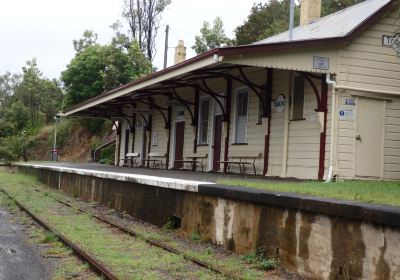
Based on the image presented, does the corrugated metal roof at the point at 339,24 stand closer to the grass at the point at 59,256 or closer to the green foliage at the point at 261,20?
the grass at the point at 59,256

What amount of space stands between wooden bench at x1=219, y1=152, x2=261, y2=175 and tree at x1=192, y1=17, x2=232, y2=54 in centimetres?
3037

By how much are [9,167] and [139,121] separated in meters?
18.5

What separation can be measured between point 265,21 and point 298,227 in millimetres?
37666

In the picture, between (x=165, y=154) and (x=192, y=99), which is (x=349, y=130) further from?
(x=165, y=154)

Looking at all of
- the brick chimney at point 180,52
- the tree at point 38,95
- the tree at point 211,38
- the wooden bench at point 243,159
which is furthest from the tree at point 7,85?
the wooden bench at point 243,159

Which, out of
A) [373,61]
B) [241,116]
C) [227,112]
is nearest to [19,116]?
[227,112]

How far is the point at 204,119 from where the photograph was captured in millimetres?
18188

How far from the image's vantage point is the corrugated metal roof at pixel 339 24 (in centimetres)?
1306

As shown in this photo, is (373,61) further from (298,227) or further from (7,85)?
(7,85)

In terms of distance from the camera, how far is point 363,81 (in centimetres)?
1283

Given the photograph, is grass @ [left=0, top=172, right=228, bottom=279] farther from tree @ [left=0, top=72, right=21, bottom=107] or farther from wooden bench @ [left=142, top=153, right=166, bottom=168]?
tree @ [left=0, top=72, right=21, bottom=107]

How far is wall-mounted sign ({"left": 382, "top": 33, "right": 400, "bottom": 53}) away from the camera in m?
12.4

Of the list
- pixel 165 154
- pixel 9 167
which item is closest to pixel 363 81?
pixel 165 154

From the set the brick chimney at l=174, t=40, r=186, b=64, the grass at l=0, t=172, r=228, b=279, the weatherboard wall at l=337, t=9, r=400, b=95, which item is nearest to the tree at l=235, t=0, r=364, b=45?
the brick chimney at l=174, t=40, r=186, b=64
